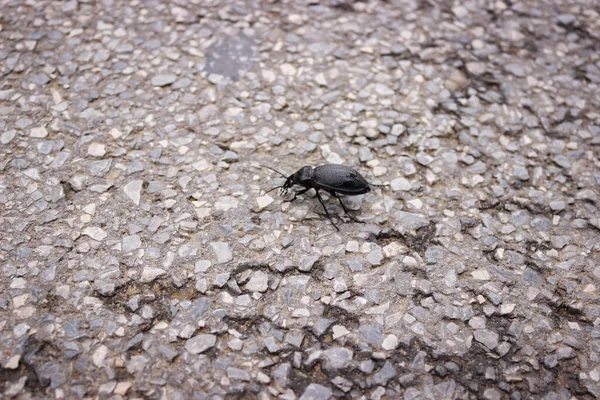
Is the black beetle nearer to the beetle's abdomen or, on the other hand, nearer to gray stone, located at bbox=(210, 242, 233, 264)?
the beetle's abdomen

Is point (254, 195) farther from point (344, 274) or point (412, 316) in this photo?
point (412, 316)

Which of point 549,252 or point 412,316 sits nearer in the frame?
point 412,316

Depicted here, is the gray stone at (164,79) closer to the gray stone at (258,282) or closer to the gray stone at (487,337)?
the gray stone at (258,282)

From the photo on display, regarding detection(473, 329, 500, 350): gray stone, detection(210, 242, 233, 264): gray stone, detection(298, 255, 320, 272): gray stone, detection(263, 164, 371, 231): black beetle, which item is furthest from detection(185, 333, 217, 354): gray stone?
detection(473, 329, 500, 350): gray stone

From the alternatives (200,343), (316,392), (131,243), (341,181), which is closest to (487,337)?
(316,392)

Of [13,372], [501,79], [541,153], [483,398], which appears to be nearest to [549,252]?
[541,153]

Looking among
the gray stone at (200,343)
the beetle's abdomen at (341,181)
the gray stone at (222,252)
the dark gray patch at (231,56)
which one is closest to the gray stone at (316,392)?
the gray stone at (200,343)
